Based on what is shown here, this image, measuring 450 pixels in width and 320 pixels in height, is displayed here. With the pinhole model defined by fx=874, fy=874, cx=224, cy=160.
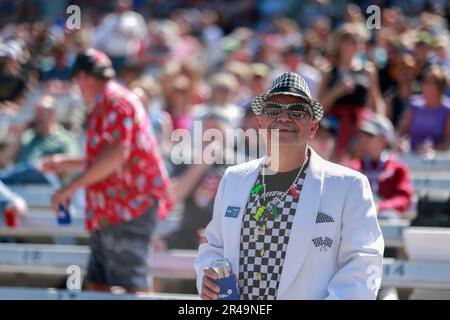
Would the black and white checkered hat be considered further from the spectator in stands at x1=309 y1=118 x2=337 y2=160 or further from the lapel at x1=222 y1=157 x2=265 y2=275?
the spectator in stands at x1=309 y1=118 x2=337 y2=160

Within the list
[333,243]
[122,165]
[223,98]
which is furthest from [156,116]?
[333,243]

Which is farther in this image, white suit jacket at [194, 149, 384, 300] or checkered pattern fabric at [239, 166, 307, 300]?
checkered pattern fabric at [239, 166, 307, 300]

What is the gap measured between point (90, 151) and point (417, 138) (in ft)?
9.72

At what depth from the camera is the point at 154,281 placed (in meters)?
5.70

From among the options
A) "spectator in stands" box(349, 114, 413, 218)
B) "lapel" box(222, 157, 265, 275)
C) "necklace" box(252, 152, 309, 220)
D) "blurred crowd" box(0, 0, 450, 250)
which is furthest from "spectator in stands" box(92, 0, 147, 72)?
"necklace" box(252, 152, 309, 220)

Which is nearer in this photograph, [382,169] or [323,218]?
[323,218]

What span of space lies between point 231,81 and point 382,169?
6.82 feet

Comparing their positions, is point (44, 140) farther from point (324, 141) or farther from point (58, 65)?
point (58, 65)

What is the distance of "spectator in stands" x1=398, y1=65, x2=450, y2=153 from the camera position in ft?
21.4

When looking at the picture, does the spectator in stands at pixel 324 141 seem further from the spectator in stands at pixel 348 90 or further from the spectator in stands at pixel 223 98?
the spectator in stands at pixel 223 98

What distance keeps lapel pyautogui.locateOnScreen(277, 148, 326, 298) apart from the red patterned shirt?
5.88 ft

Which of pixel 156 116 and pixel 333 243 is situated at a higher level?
pixel 156 116

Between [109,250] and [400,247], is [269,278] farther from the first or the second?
[400,247]

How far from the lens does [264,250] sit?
10.5 feet
